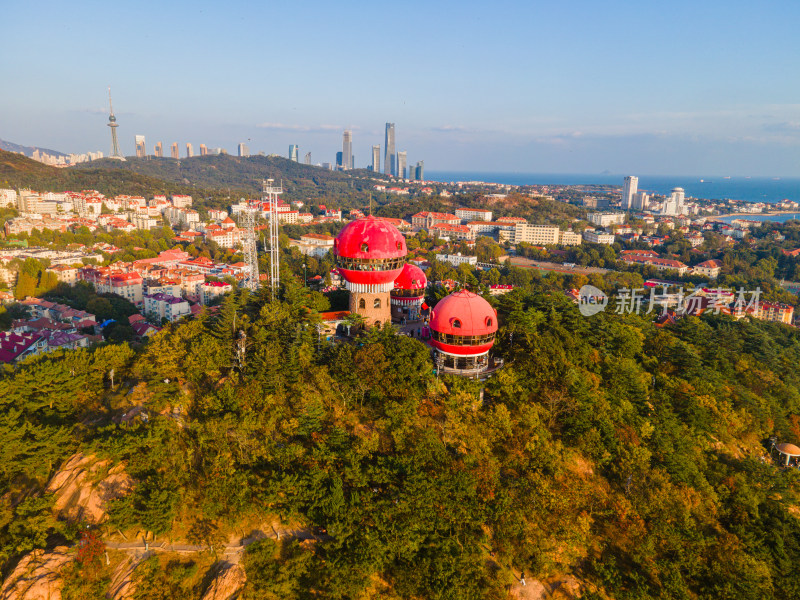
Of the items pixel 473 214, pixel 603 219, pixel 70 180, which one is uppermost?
pixel 70 180

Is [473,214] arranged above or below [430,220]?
above

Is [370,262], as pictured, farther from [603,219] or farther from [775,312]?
[603,219]

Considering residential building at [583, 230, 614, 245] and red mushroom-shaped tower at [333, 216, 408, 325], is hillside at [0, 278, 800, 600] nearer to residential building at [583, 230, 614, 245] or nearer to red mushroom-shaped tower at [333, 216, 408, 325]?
red mushroom-shaped tower at [333, 216, 408, 325]

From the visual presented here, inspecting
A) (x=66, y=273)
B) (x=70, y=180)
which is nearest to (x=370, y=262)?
(x=66, y=273)

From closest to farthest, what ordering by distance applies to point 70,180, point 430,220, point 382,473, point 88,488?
1. point 382,473
2. point 88,488
3. point 70,180
4. point 430,220

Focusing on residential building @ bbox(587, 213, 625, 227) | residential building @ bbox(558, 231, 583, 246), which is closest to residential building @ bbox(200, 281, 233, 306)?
residential building @ bbox(558, 231, 583, 246)

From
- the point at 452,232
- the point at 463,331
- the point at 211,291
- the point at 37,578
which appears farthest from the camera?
the point at 452,232

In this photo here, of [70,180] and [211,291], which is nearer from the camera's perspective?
[211,291]
